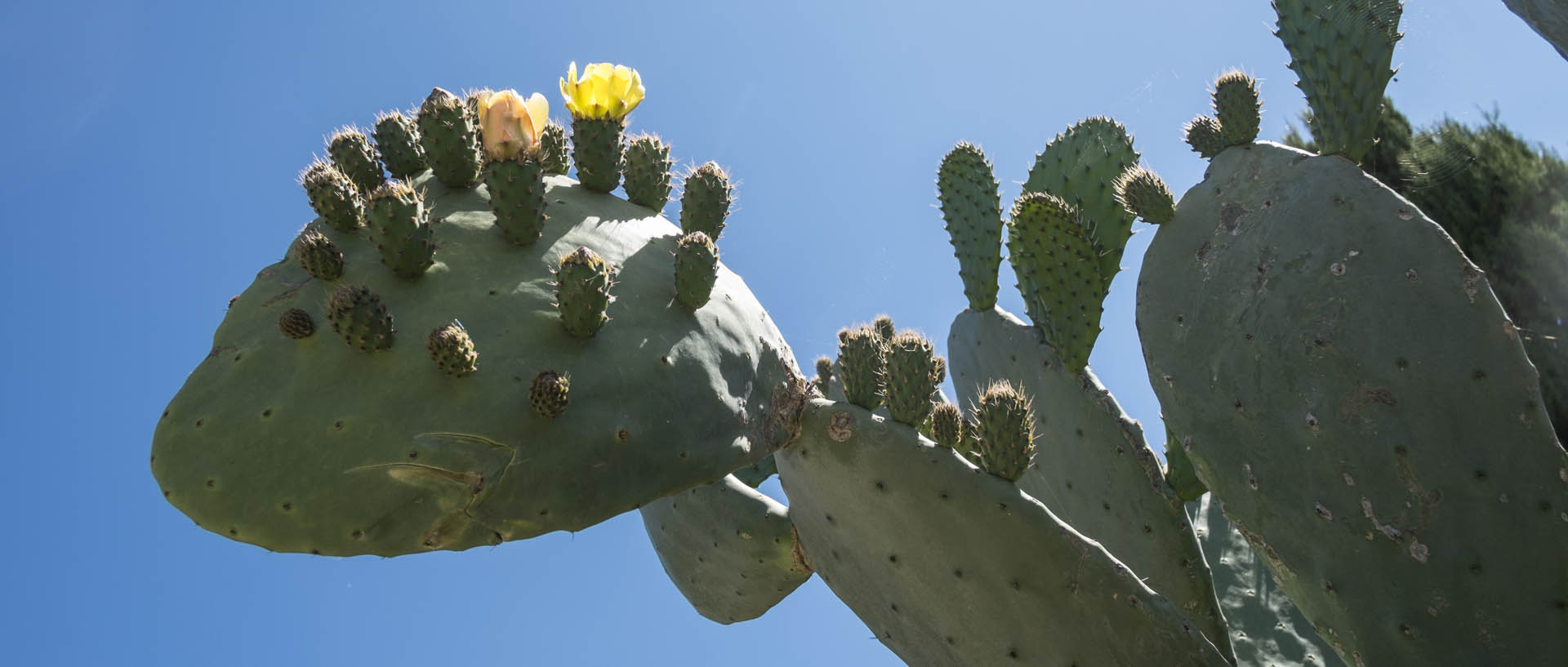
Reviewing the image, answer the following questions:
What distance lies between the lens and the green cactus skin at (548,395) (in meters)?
1.53

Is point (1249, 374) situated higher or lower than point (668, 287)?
lower

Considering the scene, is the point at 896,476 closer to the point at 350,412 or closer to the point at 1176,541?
the point at 1176,541

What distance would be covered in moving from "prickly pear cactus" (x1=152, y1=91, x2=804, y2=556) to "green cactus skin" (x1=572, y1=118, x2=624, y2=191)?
0.92 ft

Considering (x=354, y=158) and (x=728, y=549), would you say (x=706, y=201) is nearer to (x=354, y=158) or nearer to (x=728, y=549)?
(x=354, y=158)

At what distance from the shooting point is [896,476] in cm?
206

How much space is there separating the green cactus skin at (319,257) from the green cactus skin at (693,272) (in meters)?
0.58

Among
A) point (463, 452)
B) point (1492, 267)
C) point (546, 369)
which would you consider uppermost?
point (1492, 267)

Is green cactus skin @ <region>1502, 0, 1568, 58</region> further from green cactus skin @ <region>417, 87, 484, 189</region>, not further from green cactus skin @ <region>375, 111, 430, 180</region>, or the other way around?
green cactus skin @ <region>375, 111, 430, 180</region>

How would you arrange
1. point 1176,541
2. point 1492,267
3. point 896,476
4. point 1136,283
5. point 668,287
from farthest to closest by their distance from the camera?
point 1492,267 < point 1176,541 < point 1136,283 < point 896,476 < point 668,287

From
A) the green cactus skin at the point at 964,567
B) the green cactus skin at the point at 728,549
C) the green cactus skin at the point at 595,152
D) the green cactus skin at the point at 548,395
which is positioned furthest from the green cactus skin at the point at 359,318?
the green cactus skin at the point at 728,549

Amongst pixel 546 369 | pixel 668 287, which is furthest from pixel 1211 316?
pixel 546 369

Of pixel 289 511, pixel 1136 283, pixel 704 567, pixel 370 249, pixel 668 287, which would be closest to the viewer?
pixel 289 511

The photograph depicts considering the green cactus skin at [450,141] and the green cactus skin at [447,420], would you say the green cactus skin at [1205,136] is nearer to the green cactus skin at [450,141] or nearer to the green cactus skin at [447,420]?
the green cactus skin at [447,420]

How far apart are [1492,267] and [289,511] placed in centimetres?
722
